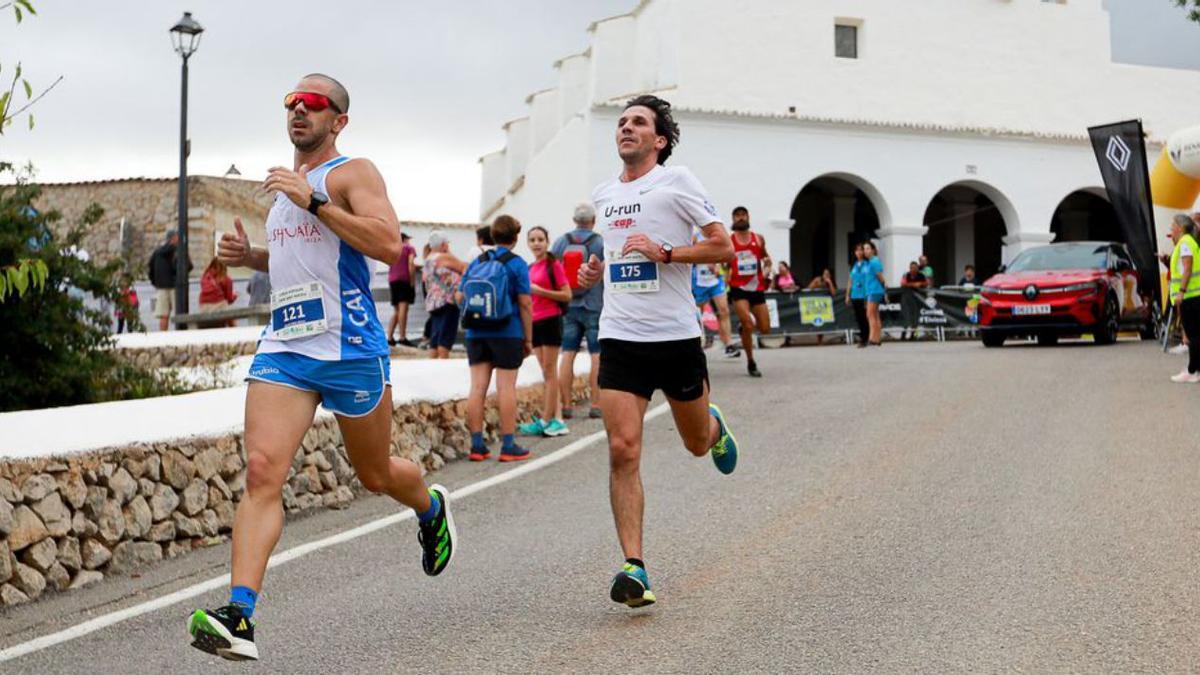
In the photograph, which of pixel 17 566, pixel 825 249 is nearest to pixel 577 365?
pixel 17 566

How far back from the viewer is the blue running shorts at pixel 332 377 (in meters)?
4.93

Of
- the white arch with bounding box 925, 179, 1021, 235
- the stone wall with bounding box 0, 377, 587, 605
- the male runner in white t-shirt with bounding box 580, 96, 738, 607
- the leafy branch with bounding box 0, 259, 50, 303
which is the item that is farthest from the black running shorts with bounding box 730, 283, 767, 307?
the white arch with bounding box 925, 179, 1021, 235

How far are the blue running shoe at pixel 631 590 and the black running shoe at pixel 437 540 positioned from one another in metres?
0.79

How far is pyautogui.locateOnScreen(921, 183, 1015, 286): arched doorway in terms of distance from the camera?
129 ft

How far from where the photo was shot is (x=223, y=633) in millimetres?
4309

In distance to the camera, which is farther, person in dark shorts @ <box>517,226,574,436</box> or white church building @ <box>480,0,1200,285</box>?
white church building @ <box>480,0,1200,285</box>

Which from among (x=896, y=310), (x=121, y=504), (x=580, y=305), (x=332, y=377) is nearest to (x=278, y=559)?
(x=121, y=504)

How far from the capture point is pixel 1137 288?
74.0ft

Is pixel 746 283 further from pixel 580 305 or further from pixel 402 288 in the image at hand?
pixel 402 288

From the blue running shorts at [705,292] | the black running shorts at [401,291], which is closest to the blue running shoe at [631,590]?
the blue running shorts at [705,292]

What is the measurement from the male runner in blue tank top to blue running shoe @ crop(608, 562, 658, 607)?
104cm

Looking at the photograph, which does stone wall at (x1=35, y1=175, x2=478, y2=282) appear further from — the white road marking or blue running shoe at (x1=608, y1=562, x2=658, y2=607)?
blue running shoe at (x1=608, y1=562, x2=658, y2=607)

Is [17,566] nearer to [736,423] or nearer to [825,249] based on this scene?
[736,423]

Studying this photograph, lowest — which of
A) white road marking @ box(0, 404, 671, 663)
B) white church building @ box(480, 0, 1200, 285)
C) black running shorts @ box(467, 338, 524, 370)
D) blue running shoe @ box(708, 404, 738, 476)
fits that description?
white road marking @ box(0, 404, 671, 663)
